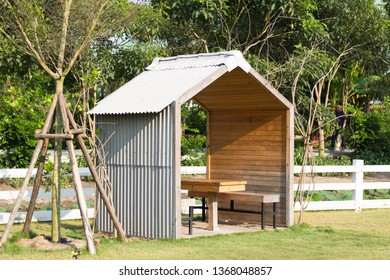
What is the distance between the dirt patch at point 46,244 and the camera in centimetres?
1106

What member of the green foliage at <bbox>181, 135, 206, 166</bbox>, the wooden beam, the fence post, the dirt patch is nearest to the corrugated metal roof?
the wooden beam

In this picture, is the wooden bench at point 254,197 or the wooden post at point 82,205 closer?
the wooden post at point 82,205

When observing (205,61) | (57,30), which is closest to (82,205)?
(57,30)

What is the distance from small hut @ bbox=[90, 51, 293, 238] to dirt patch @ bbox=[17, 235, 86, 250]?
4.02 ft

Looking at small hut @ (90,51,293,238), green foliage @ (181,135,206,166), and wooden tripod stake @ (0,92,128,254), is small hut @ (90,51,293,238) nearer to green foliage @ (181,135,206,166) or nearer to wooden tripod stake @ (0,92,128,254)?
wooden tripod stake @ (0,92,128,254)

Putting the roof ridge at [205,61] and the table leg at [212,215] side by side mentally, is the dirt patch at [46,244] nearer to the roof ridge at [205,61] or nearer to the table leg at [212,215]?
the table leg at [212,215]

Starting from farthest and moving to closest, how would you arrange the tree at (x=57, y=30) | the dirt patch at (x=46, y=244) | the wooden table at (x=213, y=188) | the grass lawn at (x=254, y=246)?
the wooden table at (x=213, y=188), the tree at (x=57, y=30), the dirt patch at (x=46, y=244), the grass lawn at (x=254, y=246)

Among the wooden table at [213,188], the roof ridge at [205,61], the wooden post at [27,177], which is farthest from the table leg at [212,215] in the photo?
the wooden post at [27,177]

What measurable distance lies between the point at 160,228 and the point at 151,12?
32.8 feet

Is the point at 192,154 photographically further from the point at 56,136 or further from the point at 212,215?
the point at 56,136

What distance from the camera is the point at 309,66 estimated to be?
19141mm

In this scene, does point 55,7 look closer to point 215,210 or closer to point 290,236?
point 215,210

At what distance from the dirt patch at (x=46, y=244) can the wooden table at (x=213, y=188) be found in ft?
7.81

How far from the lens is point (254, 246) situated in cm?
1152
